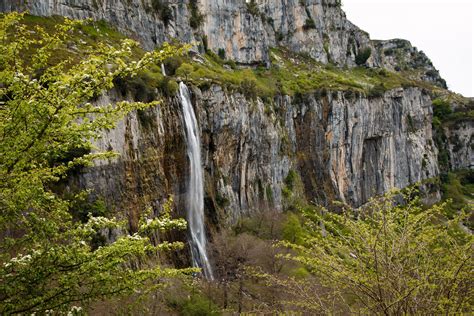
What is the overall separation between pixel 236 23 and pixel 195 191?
4239 cm

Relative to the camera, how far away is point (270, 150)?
4925 cm

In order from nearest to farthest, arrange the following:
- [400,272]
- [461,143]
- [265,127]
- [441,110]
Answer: [400,272] < [265,127] < [461,143] < [441,110]

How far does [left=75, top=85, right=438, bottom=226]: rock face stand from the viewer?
26.6m

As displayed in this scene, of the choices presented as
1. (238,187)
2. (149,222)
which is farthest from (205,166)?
(149,222)

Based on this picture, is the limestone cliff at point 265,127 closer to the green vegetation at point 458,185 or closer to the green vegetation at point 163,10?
the green vegetation at point 163,10

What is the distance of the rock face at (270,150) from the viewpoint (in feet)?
87.3

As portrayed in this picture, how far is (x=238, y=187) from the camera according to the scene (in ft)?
141

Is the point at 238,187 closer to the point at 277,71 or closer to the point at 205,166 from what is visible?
the point at 205,166

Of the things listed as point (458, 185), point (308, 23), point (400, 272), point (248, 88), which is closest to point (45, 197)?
point (400, 272)

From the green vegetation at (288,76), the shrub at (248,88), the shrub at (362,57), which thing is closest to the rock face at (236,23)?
the shrub at (362,57)

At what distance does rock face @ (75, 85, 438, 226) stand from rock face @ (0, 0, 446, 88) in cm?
841

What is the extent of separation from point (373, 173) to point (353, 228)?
6656cm

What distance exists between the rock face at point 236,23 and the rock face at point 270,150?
8.41m

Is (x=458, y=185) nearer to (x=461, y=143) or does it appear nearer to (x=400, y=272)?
(x=461, y=143)
